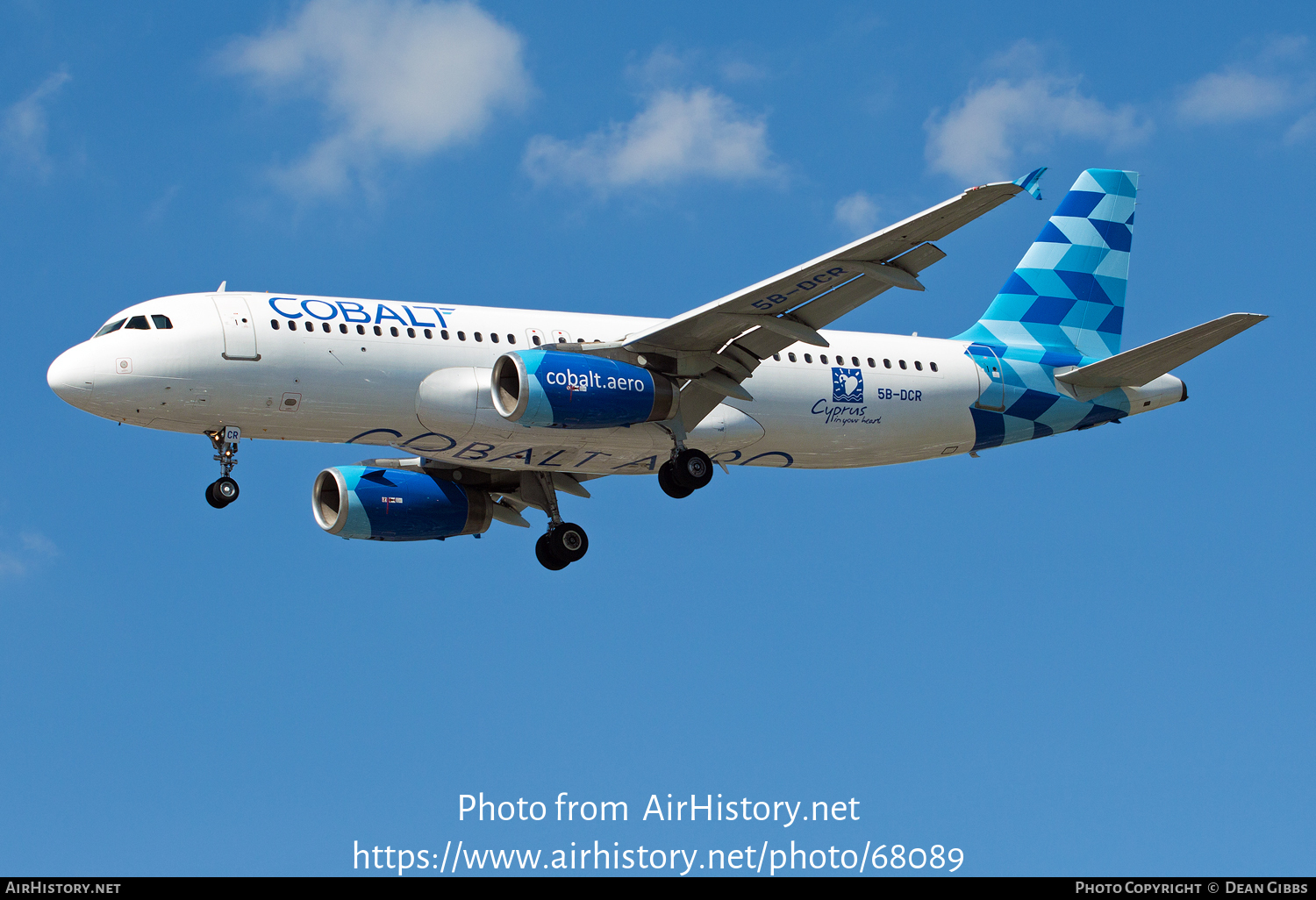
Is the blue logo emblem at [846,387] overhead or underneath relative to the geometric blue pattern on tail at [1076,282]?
underneath

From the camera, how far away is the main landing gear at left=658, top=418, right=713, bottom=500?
32.7m

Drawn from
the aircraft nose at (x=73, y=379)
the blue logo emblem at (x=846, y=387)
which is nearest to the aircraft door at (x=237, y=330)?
the aircraft nose at (x=73, y=379)

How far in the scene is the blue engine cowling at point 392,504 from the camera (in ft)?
117

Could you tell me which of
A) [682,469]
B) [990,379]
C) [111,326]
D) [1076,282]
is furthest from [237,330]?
[1076,282]

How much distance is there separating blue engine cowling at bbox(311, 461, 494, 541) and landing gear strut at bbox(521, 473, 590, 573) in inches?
55.2

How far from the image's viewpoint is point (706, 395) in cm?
3275

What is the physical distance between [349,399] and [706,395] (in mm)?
7352

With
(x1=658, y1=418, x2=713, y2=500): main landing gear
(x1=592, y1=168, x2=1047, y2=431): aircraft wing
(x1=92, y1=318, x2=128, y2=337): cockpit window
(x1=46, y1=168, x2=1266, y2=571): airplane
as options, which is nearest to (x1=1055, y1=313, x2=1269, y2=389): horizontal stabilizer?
(x1=46, y1=168, x2=1266, y2=571): airplane

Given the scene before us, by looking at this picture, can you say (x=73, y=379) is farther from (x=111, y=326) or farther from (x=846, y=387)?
(x=846, y=387)

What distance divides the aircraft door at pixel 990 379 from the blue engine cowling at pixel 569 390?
8561 mm

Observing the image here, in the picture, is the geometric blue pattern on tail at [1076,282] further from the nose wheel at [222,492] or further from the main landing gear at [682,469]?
the nose wheel at [222,492]

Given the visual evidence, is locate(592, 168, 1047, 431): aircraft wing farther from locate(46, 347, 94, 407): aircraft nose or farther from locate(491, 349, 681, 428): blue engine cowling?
locate(46, 347, 94, 407): aircraft nose

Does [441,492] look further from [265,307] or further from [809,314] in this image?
[809,314]

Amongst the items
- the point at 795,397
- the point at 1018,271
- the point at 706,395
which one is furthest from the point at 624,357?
the point at 1018,271
